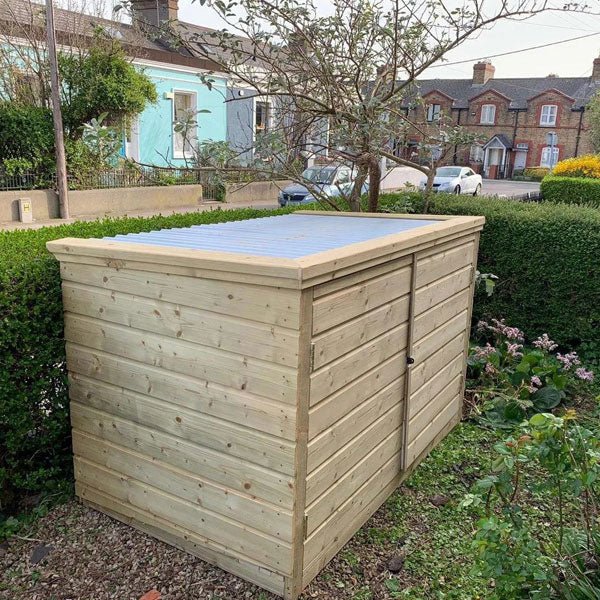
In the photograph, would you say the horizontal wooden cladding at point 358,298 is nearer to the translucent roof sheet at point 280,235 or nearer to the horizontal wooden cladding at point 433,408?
the translucent roof sheet at point 280,235

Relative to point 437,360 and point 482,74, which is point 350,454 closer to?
point 437,360

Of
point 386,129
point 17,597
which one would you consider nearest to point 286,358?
point 17,597

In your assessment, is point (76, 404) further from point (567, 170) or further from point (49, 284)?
point (567, 170)

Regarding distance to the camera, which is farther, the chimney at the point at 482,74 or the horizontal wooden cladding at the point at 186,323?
the chimney at the point at 482,74

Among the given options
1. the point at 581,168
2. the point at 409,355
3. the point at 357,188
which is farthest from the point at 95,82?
the point at 409,355

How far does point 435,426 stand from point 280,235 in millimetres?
1796

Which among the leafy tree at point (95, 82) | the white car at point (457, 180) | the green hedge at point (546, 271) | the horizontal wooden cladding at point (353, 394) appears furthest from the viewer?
the white car at point (457, 180)

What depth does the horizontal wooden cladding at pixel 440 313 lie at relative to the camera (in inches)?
144

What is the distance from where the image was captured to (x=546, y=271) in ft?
20.0

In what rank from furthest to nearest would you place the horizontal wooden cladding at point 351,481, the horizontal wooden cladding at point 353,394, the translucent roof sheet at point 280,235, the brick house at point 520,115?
1. the brick house at point 520,115
2. the translucent roof sheet at point 280,235
3. the horizontal wooden cladding at point 351,481
4. the horizontal wooden cladding at point 353,394

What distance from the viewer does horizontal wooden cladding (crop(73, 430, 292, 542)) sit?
267cm

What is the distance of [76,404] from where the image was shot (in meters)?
3.32

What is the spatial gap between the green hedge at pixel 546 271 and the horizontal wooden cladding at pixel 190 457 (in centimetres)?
435

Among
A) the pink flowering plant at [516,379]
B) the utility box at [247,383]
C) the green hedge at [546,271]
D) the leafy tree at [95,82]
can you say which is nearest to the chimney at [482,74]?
the leafy tree at [95,82]
